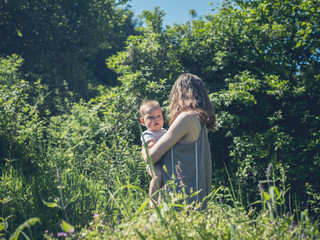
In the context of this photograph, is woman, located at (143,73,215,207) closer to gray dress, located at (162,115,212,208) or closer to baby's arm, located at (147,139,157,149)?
gray dress, located at (162,115,212,208)

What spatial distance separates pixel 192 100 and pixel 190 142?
0.35 meters

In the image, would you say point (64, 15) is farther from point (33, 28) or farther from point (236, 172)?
point (236, 172)

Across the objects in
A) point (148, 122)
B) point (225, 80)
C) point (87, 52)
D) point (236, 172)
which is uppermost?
point (87, 52)

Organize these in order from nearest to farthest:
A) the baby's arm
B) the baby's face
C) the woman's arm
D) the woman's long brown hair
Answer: the woman's arm
the woman's long brown hair
the baby's arm
the baby's face

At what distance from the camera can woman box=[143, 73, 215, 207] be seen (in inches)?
90.5

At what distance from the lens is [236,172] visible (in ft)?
18.2

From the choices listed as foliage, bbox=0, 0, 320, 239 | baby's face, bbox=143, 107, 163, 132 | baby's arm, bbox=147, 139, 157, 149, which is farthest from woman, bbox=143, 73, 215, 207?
foliage, bbox=0, 0, 320, 239

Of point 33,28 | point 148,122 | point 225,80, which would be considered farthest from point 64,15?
point 148,122

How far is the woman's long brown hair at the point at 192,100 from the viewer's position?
8.02 ft

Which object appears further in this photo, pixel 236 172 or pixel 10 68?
pixel 10 68

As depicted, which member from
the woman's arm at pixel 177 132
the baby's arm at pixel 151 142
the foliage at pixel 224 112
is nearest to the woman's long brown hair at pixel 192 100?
the woman's arm at pixel 177 132

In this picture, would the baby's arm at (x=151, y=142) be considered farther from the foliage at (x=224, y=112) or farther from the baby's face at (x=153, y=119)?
the foliage at (x=224, y=112)

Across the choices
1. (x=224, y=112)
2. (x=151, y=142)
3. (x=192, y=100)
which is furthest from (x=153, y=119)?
(x=224, y=112)

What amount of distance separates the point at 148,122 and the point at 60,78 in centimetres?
1234
